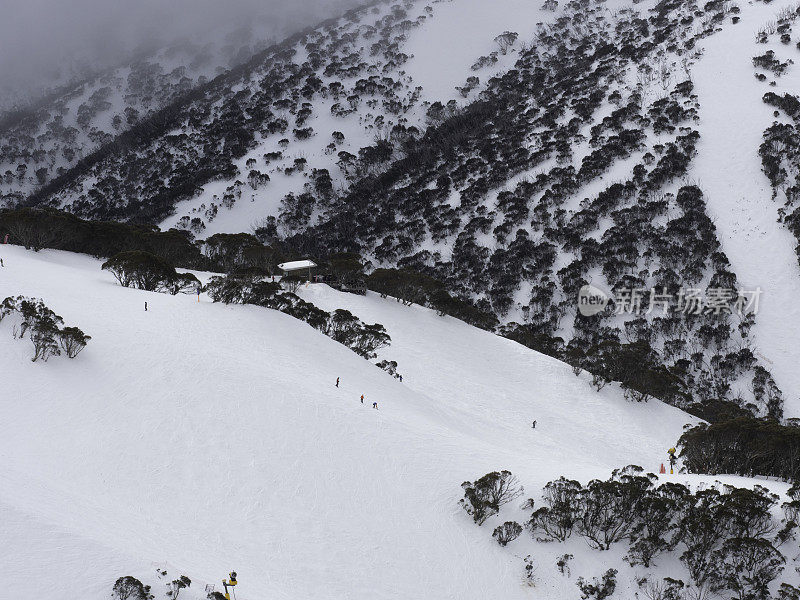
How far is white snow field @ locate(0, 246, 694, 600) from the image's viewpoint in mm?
10695

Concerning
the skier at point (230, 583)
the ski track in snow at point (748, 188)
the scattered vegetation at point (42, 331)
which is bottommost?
the skier at point (230, 583)

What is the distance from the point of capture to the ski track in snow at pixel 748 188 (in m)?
50.1

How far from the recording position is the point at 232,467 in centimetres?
1503

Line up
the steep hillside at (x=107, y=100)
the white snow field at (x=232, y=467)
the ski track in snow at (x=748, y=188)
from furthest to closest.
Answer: the steep hillside at (x=107, y=100)
the ski track in snow at (x=748, y=188)
the white snow field at (x=232, y=467)

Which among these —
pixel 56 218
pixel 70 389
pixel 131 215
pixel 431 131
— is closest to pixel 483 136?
pixel 431 131

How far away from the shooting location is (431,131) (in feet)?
374

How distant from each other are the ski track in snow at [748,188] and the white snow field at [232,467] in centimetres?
3642

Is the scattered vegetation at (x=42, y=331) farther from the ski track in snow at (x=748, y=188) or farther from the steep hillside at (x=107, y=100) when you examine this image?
the steep hillside at (x=107, y=100)

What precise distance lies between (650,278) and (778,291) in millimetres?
12067

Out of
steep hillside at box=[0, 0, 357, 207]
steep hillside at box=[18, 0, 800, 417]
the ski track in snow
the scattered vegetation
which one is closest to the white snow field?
the scattered vegetation

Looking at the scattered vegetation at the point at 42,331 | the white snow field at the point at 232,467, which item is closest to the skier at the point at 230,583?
the white snow field at the point at 232,467

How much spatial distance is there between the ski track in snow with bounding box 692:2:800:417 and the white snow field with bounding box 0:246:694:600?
36.4 metres

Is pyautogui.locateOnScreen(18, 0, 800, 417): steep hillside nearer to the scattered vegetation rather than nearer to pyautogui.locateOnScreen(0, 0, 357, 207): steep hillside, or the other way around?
pyautogui.locateOnScreen(0, 0, 357, 207): steep hillside

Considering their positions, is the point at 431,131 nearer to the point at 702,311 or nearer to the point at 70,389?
the point at 702,311
